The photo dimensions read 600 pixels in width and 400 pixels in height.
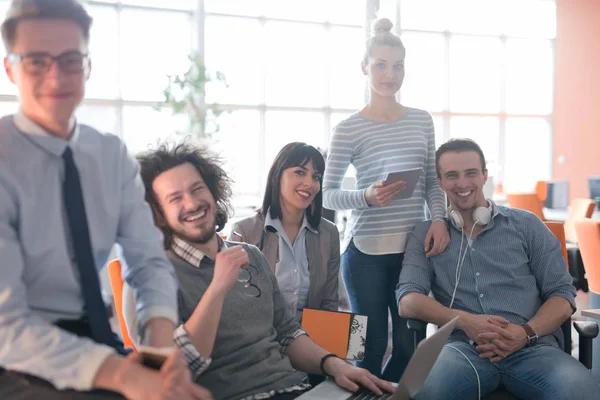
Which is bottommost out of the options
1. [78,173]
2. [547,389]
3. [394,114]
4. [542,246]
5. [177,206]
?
[547,389]

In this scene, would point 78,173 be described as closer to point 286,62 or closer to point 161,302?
point 161,302

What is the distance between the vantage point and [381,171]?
2.58 meters

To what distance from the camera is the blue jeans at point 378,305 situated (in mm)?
2521

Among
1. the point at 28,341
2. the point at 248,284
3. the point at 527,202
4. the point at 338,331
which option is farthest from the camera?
the point at 527,202

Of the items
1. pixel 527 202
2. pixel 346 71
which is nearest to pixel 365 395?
pixel 527 202

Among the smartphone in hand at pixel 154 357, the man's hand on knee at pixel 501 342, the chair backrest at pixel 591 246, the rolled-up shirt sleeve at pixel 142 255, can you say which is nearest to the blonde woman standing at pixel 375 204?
the man's hand on knee at pixel 501 342

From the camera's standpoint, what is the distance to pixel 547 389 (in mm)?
2055

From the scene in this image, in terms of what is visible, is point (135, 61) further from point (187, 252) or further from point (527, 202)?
point (187, 252)

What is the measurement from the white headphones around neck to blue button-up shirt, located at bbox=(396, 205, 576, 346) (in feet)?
0.09

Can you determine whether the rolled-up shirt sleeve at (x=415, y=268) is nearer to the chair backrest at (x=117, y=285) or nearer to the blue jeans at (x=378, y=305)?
the blue jeans at (x=378, y=305)

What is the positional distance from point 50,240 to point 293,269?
1369 mm

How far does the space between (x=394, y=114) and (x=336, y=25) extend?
26.2 feet

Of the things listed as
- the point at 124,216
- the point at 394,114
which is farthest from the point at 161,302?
the point at 394,114

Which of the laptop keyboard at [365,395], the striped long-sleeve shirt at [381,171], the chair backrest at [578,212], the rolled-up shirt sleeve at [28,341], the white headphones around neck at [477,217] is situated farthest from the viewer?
the chair backrest at [578,212]
